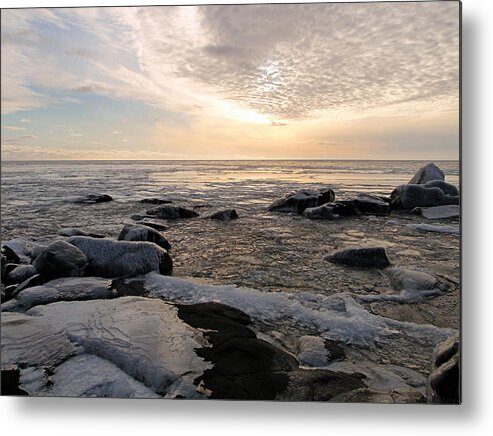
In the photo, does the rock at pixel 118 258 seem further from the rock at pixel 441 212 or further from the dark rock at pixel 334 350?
the rock at pixel 441 212

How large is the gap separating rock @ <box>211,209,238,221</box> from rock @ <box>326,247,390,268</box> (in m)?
0.61

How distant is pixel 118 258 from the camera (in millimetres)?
2326

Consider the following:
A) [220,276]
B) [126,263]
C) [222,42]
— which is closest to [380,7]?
[222,42]

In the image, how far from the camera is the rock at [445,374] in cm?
180

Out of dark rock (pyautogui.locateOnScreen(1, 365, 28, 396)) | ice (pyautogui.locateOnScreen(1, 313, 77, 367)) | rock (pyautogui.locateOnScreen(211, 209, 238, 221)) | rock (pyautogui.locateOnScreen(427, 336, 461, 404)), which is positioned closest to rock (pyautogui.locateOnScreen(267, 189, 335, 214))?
rock (pyautogui.locateOnScreen(211, 209, 238, 221))

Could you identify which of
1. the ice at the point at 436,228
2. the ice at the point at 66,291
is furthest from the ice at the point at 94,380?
the ice at the point at 436,228

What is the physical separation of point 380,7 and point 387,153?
0.73m

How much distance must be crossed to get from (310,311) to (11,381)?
1.54 metres

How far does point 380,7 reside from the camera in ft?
6.61

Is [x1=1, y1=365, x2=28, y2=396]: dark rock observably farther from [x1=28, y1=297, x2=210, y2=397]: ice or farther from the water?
the water

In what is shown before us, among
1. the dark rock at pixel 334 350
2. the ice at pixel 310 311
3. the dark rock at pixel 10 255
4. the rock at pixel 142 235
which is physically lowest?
the dark rock at pixel 334 350

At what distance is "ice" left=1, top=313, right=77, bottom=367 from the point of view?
6.25ft

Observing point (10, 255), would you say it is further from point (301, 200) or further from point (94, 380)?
point (301, 200)

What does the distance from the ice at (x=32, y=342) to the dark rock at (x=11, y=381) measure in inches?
1.3
